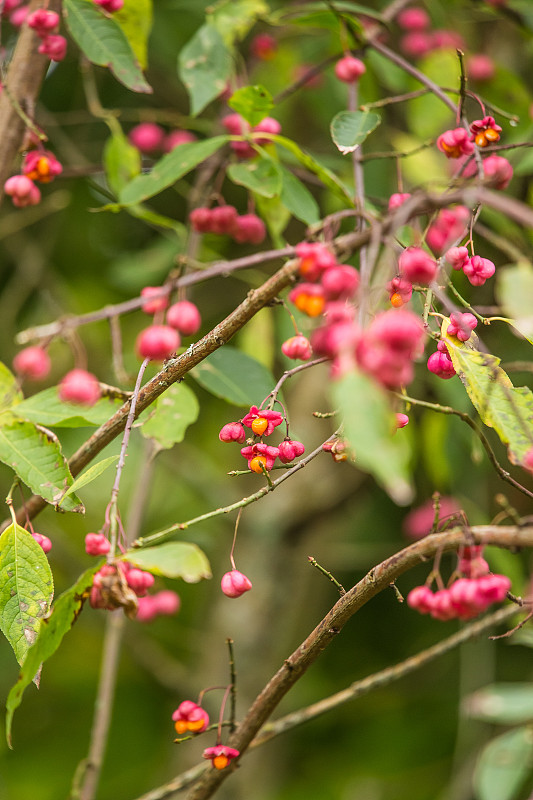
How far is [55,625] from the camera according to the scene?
2.33ft

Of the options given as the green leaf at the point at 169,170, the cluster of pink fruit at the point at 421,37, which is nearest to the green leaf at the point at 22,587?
the green leaf at the point at 169,170

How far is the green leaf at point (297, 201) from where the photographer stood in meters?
1.07

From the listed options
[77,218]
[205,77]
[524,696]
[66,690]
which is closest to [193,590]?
[66,690]

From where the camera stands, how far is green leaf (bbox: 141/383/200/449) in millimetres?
955

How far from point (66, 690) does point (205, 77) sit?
1734mm

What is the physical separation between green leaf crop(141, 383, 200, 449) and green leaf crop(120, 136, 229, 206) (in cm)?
27

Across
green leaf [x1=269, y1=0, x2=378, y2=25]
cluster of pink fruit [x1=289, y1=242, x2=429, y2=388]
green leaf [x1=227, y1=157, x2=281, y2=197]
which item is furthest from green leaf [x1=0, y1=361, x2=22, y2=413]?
green leaf [x1=269, y1=0, x2=378, y2=25]

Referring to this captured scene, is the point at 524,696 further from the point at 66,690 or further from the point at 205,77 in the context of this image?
the point at 66,690

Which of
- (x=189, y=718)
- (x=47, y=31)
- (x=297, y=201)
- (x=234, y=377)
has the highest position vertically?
(x=47, y=31)

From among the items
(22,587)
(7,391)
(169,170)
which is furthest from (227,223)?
(22,587)

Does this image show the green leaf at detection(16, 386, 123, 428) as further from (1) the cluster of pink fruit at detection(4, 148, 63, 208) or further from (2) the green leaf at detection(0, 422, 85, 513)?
(1) the cluster of pink fruit at detection(4, 148, 63, 208)

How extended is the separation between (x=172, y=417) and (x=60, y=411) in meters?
0.16

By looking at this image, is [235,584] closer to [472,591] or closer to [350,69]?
[472,591]

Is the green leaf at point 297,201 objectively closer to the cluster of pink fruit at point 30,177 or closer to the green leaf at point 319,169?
the green leaf at point 319,169
